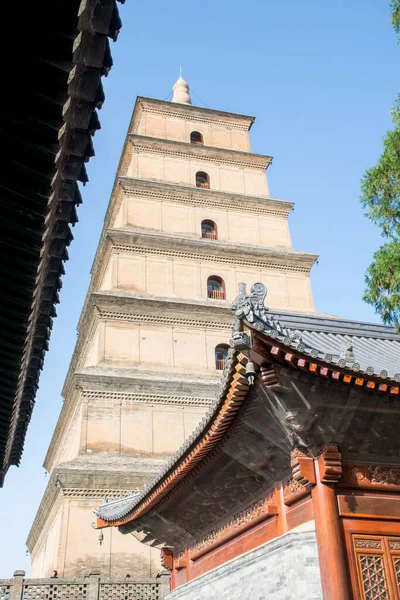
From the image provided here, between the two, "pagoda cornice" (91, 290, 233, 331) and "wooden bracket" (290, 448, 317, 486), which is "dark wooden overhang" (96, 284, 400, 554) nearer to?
"wooden bracket" (290, 448, 317, 486)

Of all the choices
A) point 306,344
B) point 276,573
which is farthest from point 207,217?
point 276,573

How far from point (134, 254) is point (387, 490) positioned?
1538 centimetres

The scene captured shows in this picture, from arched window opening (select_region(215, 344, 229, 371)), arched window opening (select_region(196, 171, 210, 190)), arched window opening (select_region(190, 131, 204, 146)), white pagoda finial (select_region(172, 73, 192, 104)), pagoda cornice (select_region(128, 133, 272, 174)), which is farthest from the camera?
white pagoda finial (select_region(172, 73, 192, 104))

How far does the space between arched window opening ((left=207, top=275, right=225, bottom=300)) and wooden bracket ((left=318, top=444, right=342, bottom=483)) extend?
14.8m

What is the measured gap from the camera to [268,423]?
7352mm

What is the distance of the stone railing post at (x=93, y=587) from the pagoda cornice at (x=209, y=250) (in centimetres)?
1089

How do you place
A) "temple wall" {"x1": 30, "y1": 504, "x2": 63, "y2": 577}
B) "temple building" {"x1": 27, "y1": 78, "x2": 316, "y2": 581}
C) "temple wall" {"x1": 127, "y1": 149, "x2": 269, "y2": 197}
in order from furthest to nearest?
"temple wall" {"x1": 127, "y1": 149, "x2": 269, "y2": 197} → "temple wall" {"x1": 30, "y1": 504, "x2": 63, "y2": 577} → "temple building" {"x1": 27, "y1": 78, "x2": 316, "y2": 581}

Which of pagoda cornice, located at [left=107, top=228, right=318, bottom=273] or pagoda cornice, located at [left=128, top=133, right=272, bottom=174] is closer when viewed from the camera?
pagoda cornice, located at [left=107, top=228, right=318, bottom=273]

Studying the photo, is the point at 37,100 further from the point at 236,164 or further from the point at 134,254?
the point at 236,164

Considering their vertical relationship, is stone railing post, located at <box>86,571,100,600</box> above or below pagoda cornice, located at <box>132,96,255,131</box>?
below

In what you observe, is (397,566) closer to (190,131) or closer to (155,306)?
(155,306)

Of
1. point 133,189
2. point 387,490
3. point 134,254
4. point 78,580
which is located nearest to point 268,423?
point 387,490

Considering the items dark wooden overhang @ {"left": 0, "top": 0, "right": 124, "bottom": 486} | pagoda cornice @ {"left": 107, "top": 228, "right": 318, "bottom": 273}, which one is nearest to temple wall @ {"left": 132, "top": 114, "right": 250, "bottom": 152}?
pagoda cornice @ {"left": 107, "top": 228, "right": 318, "bottom": 273}

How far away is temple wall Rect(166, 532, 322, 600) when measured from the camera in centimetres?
685
